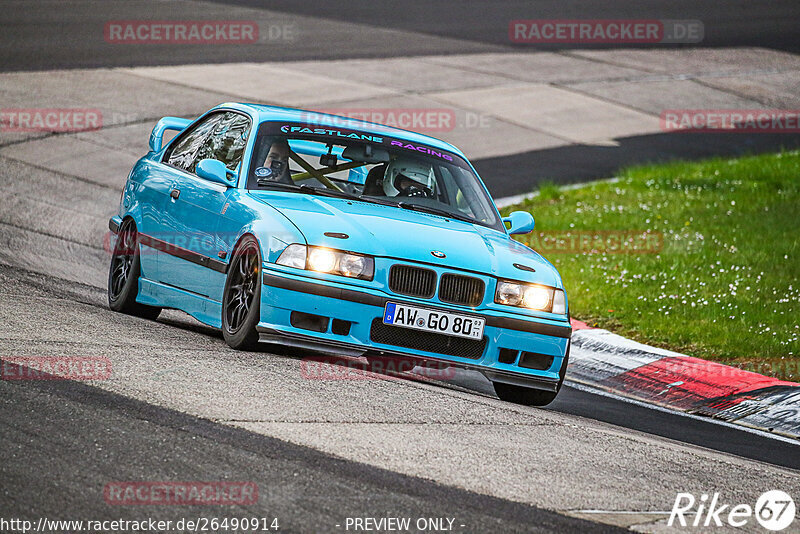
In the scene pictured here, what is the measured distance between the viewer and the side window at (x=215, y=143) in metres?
8.64

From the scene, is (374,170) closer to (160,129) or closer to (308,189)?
(308,189)

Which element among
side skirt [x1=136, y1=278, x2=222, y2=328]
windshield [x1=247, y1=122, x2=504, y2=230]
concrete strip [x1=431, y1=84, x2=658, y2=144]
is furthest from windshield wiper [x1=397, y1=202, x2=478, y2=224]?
concrete strip [x1=431, y1=84, x2=658, y2=144]

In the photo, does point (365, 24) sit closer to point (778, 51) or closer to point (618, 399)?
point (778, 51)

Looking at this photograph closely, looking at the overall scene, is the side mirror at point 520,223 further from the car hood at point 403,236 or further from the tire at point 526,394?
the tire at point 526,394

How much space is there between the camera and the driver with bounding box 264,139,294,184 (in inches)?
326

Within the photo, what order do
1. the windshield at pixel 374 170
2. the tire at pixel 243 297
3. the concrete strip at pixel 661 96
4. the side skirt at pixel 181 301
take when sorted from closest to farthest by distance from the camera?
the tire at pixel 243 297
the side skirt at pixel 181 301
the windshield at pixel 374 170
the concrete strip at pixel 661 96

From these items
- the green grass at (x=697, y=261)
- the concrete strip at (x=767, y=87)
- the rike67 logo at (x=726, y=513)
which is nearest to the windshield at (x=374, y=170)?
the green grass at (x=697, y=261)

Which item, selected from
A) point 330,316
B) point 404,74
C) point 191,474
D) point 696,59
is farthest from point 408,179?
point 696,59

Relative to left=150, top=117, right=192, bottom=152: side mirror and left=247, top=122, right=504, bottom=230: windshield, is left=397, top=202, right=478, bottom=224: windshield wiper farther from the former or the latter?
left=150, top=117, right=192, bottom=152: side mirror

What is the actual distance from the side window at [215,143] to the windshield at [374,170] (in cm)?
25

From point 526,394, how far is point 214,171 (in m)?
2.46

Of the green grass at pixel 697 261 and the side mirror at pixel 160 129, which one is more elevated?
the side mirror at pixel 160 129

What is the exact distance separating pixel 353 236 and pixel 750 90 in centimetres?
1999

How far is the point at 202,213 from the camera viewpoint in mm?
8242
